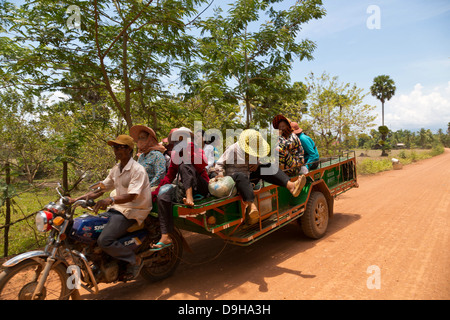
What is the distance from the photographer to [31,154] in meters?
7.40

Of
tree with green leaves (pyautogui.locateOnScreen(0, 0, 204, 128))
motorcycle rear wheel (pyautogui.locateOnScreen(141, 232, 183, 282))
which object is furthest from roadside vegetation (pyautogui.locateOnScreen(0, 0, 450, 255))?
motorcycle rear wheel (pyautogui.locateOnScreen(141, 232, 183, 282))

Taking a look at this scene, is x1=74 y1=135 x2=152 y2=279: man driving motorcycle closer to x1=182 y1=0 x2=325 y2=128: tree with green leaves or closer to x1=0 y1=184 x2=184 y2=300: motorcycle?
x1=0 y1=184 x2=184 y2=300: motorcycle

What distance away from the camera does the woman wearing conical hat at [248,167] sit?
153 inches

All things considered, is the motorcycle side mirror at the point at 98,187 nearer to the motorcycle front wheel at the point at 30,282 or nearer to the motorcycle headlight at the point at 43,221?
the motorcycle headlight at the point at 43,221

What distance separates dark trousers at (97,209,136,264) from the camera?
315 centimetres

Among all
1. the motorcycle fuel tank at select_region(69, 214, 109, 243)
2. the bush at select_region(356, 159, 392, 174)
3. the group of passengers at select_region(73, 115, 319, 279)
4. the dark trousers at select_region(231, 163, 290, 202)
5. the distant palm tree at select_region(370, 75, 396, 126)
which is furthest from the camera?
the distant palm tree at select_region(370, 75, 396, 126)

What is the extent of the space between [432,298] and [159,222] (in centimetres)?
336

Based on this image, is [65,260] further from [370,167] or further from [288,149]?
[370,167]

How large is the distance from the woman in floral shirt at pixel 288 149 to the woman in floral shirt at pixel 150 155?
2.16 m

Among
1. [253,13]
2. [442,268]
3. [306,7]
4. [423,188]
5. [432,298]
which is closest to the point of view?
[432,298]

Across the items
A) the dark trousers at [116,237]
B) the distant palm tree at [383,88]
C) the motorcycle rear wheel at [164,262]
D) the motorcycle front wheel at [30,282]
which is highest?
the distant palm tree at [383,88]

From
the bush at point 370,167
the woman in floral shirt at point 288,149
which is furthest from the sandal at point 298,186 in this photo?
the bush at point 370,167

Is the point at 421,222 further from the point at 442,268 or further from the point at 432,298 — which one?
the point at 432,298
